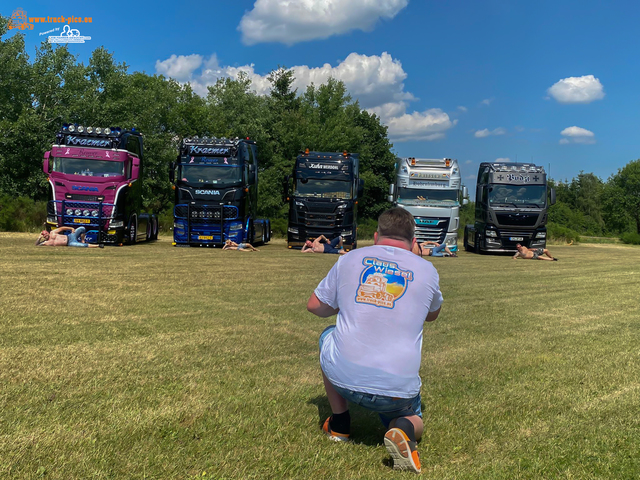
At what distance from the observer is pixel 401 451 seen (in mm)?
3045

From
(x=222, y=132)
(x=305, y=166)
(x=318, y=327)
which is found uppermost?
(x=222, y=132)

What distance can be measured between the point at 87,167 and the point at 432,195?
1327 centimetres

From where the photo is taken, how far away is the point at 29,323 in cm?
616

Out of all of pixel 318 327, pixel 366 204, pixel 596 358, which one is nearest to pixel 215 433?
pixel 318 327

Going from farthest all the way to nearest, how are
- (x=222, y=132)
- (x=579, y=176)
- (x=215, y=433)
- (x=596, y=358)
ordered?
(x=579, y=176), (x=222, y=132), (x=596, y=358), (x=215, y=433)

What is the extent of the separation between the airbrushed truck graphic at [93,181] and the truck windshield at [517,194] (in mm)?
14578

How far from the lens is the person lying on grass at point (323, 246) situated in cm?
2184

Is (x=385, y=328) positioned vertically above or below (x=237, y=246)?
above

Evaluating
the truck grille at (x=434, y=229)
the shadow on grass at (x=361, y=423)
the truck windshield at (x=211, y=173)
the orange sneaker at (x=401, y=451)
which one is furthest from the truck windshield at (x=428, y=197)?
the orange sneaker at (x=401, y=451)

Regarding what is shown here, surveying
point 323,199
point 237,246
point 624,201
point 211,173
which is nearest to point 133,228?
point 211,173

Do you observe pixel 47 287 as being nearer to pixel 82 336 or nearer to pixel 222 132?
pixel 82 336

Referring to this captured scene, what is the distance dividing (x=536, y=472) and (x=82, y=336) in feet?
14.4

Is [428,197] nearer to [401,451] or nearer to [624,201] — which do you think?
[401,451]

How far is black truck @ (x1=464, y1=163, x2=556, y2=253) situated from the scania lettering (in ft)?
4.81
